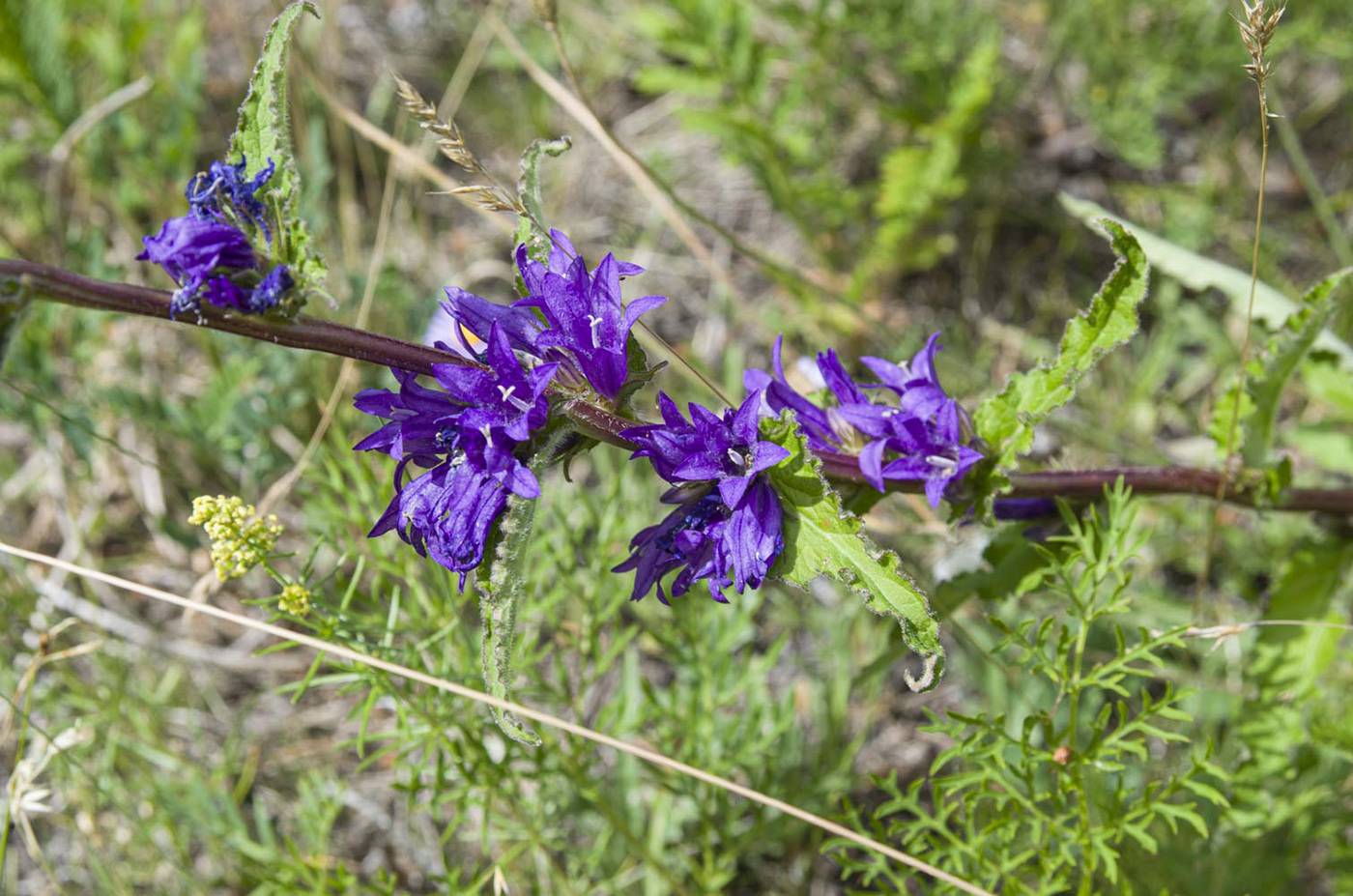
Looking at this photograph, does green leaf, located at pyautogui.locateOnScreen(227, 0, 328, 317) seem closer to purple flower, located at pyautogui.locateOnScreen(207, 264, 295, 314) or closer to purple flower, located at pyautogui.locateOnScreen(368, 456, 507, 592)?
purple flower, located at pyautogui.locateOnScreen(207, 264, 295, 314)

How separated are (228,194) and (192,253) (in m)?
0.14

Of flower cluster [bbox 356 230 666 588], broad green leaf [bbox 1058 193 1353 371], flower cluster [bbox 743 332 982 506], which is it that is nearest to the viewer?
flower cluster [bbox 356 230 666 588]

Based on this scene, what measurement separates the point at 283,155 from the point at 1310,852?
10.6 feet

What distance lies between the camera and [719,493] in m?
1.99

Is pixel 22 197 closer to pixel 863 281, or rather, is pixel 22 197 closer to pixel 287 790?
pixel 287 790

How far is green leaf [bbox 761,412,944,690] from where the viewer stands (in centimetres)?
177

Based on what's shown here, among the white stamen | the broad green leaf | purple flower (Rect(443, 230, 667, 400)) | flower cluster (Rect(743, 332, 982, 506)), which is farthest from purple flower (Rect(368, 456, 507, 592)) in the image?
the broad green leaf

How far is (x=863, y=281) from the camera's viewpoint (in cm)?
429

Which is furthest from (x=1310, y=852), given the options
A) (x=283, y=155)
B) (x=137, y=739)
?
(x=137, y=739)

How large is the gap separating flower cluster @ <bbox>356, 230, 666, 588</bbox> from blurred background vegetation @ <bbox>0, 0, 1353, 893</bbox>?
583mm

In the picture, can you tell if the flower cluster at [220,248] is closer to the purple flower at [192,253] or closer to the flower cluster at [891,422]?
the purple flower at [192,253]

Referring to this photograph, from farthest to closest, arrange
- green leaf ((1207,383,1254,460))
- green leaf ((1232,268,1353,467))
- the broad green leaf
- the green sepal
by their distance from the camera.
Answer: the broad green leaf → green leaf ((1207,383,1254,460)) → green leaf ((1232,268,1353,467)) → the green sepal

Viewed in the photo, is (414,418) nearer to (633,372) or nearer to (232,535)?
(633,372)

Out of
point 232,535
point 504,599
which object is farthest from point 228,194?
point 504,599
